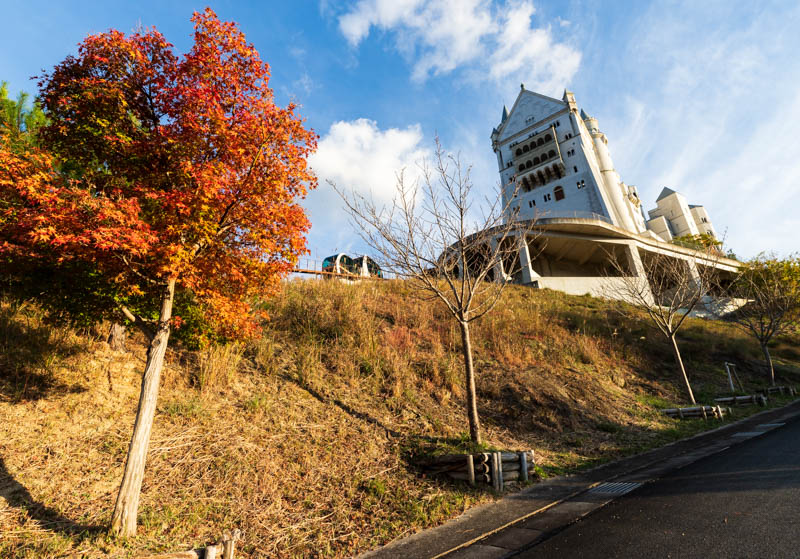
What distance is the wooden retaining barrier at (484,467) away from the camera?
6.01 m

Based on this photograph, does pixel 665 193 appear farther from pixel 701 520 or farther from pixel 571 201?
pixel 701 520

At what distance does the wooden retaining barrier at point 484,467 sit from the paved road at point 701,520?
5.37 feet

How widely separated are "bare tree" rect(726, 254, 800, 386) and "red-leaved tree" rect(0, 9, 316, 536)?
23827mm

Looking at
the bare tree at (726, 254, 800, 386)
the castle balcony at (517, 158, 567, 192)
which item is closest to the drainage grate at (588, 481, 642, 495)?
the bare tree at (726, 254, 800, 386)

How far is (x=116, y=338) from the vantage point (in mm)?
8000

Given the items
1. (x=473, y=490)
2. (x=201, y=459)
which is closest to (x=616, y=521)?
(x=473, y=490)

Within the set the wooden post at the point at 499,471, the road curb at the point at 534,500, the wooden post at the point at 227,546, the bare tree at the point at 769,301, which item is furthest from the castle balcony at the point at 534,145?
the wooden post at the point at 227,546

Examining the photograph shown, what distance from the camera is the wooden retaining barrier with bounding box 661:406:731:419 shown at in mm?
11047

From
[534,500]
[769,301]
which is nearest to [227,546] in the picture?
[534,500]

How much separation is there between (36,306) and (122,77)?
20.4 ft

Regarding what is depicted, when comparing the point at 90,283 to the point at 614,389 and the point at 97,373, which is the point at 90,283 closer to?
the point at 97,373

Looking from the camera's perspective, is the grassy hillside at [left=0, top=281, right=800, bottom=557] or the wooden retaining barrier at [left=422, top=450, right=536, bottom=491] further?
the wooden retaining barrier at [left=422, top=450, right=536, bottom=491]

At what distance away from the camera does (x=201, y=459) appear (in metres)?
5.59

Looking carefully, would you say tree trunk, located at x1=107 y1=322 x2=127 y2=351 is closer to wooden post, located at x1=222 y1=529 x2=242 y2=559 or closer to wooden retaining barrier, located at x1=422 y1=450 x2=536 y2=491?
wooden post, located at x1=222 y1=529 x2=242 y2=559
